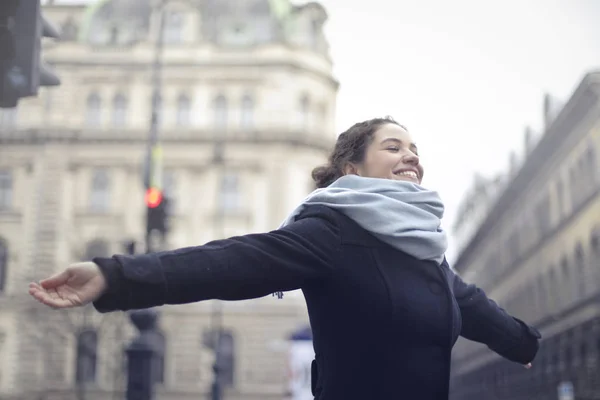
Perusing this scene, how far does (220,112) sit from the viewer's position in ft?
149

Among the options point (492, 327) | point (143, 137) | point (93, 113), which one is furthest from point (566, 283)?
point (492, 327)

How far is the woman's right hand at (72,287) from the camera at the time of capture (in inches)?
86.4

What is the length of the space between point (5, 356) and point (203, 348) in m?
9.58

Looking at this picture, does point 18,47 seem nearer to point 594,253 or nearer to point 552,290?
point 594,253

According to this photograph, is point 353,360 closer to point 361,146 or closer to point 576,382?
point 361,146

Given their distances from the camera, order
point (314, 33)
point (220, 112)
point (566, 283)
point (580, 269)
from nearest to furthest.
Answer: point (580, 269)
point (566, 283)
point (220, 112)
point (314, 33)

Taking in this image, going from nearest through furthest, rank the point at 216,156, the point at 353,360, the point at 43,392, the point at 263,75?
the point at 353,360 → the point at 216,156 → the point at 43,392 → the point at 263,75

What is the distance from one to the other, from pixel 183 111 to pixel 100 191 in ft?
18.7

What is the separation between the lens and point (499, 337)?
3236 mm

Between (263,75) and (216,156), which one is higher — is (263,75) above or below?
above

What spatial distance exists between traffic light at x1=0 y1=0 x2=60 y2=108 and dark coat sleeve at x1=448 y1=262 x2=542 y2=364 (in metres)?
3.56

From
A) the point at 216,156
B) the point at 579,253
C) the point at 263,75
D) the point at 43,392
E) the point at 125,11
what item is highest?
the point at 125,11

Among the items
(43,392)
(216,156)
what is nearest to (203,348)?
(43,392)

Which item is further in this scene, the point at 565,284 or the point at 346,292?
the point at 565,284
